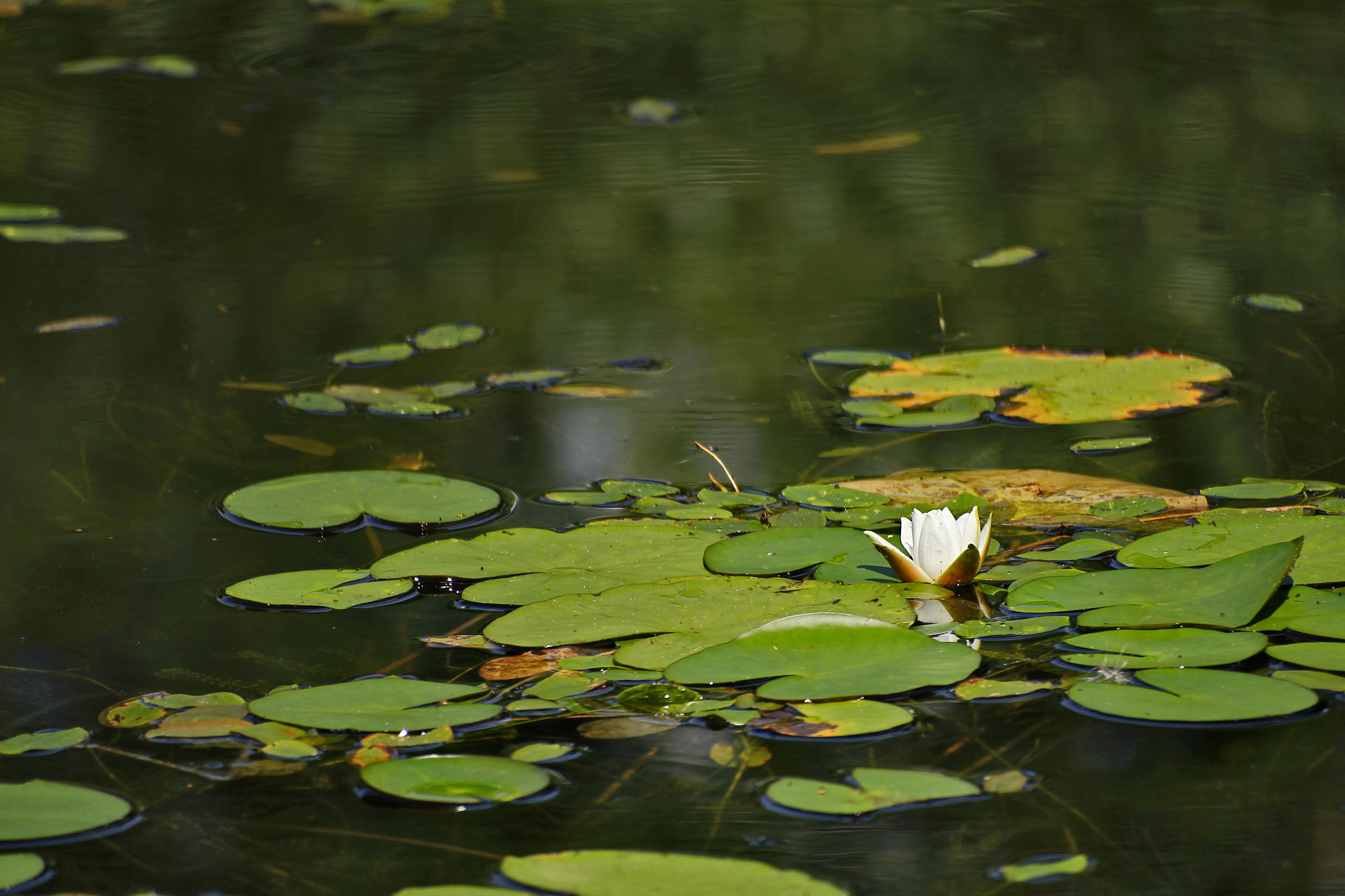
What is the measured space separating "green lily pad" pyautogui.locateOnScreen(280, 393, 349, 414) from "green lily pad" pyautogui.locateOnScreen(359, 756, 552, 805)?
45.0 inches

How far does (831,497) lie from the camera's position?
1.73 metres

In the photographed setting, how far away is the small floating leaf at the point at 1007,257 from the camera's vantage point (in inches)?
117

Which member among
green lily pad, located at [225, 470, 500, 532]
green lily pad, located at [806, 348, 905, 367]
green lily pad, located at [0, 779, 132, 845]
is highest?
green lily pad, located at [806, 348, 905, 367]

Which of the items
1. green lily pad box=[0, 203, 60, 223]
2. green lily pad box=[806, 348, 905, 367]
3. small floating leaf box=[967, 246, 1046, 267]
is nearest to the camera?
green lily pad box=[806, 348, 905, 367]

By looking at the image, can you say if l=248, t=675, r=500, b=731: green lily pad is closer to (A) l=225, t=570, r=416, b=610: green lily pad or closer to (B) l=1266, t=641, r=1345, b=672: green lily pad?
(A) l=225, t=570, r=416, b=610: green lily pad

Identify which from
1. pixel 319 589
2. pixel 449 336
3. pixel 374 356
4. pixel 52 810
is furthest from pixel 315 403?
pixel 52 810

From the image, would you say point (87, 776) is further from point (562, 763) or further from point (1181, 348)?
point (1181, 348)

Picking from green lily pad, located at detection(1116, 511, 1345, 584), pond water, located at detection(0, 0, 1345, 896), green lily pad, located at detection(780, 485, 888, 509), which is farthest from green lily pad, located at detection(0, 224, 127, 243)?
green lily pad, located at detection(1116, 511, 1345, 584)

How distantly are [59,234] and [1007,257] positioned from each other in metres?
2.44

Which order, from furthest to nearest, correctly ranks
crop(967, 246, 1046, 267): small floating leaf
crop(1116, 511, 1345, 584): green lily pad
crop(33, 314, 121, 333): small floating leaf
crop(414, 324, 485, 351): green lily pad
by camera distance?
crop(967, 246, 1046, 267): small floating leaf < crop(33, 314, 121, 333): small floating leaf < crop(414, 324, 485, 351): green lily pad < crop(1116, 511, 1345, 584): green lily pad

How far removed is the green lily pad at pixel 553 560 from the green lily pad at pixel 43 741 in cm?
40

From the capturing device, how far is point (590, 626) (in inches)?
53.9

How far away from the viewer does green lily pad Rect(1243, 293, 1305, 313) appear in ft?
8.40

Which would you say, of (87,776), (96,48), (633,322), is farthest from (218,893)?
(96,48)
